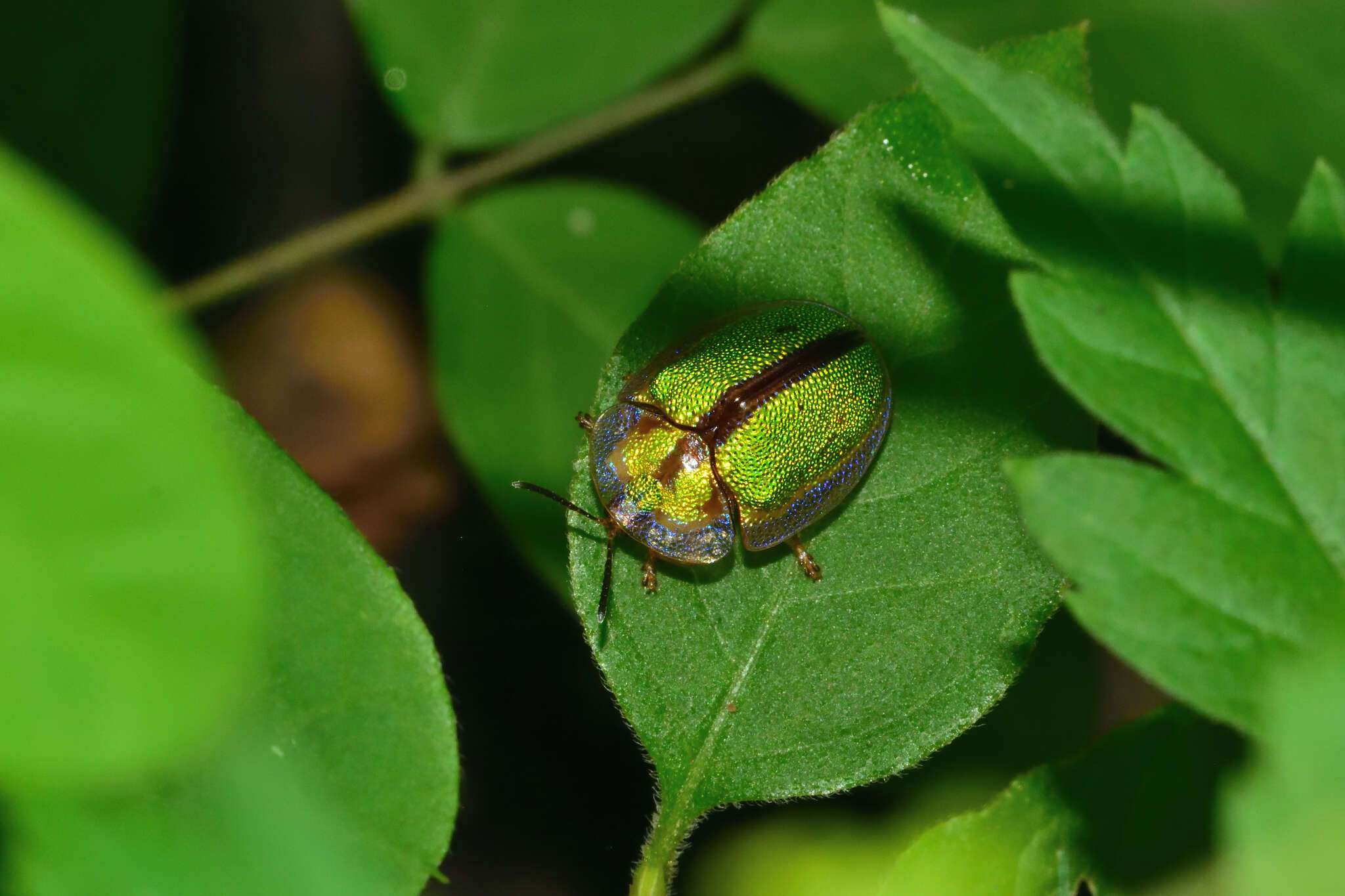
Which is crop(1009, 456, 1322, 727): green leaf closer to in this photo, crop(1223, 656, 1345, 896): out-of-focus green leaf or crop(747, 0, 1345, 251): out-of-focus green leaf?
crop(1223, 656, 1345, 896): out-of-focus green leaf

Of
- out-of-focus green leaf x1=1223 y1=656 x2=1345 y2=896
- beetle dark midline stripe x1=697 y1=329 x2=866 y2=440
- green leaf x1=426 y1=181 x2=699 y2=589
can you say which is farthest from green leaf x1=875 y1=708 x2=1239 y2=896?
green leaf x1=426 y1=181 x2=699 y2=589

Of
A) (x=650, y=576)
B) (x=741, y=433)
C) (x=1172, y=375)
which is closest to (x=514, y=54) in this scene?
(x=741, y=433)

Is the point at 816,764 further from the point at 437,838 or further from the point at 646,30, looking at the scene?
A: the point at 646,30

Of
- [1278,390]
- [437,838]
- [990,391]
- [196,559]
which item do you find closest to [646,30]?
[990,391]

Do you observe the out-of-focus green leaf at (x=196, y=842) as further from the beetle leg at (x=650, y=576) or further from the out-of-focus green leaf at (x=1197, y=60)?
the out-of-focus green leaf at (x=1197, y=60)

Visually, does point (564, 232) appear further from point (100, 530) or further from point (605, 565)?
point (100, 530)
